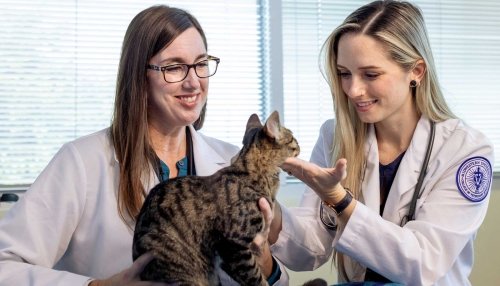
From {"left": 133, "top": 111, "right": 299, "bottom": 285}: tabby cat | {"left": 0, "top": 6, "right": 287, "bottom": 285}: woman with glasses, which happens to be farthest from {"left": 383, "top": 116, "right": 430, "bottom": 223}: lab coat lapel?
{"left": 133, "top": 111, "right": 299, "bottom": 285}: tabby cat

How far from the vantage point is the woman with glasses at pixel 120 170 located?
56.6 inches

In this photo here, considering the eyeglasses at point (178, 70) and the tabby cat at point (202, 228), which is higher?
the eyeglasses at point (178, 70)

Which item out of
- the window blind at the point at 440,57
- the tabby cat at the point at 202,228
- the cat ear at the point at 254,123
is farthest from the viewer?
the window blind at the point at 440,57

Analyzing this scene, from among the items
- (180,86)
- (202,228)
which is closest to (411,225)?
(202,228)

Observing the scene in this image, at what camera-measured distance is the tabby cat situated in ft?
4.01

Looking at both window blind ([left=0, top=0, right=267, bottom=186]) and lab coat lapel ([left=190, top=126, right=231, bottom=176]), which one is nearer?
lab coat lapel ([left=190, top=126, right=231, bottom=176])

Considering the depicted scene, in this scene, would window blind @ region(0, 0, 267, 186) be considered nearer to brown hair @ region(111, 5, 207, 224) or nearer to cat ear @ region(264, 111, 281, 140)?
brown hair @ region(111, 5, 207, 224)

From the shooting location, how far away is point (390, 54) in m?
1.61

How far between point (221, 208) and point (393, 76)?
→ 70 centimetres

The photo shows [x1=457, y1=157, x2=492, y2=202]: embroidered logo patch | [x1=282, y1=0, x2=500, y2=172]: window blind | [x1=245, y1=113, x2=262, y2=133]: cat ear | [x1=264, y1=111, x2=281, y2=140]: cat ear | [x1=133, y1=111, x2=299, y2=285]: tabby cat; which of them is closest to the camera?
[x1=133, y1=111, x2=299, y2=285]: tabby cat

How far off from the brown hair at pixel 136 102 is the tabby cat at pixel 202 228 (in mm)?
224

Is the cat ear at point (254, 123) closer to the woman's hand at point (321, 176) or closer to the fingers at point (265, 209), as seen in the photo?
the woman's hand at point (321, 176)

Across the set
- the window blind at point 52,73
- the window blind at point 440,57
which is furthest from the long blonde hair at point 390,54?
the window blind at point 52,73

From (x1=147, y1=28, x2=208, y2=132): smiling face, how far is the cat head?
0.77ft
